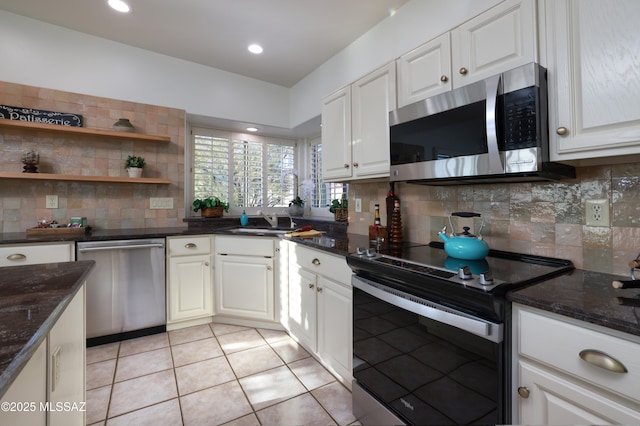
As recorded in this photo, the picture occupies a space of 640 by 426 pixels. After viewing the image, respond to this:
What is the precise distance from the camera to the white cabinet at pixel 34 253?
2.00 m

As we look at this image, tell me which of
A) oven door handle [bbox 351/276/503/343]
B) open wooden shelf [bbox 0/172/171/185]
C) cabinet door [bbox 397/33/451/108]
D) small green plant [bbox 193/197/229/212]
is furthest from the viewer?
small green plant [bbox 193/197/229/212]

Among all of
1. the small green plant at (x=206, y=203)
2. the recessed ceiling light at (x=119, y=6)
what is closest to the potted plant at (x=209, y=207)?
the small green plant at (x=206, y=203)

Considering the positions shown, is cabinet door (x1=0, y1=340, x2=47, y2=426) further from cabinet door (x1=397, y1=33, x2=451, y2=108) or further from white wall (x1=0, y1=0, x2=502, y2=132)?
white wall (x1=0, y1=0, x2=502, y2=132)

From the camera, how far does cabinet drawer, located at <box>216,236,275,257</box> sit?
8.32 feet

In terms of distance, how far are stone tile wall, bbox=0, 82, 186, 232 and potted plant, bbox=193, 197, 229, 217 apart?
0.54 feet

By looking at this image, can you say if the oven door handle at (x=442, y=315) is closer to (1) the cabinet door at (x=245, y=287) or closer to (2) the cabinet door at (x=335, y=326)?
(2) the cabinet door at (x=335, y=326)

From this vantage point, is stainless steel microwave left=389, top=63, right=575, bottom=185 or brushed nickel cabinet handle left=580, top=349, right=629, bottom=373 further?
stainless steel microwave left=389, top=63, right=575, bottom=185

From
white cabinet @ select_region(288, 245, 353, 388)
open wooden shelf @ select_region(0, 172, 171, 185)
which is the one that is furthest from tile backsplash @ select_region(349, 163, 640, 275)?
open wooden shelf @ select_region(0, 172, 171, 185)

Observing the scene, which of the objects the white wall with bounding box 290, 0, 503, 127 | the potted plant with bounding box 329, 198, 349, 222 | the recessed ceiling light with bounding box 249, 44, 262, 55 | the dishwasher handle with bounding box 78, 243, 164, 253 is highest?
the recessed ceiling light with bounding box 249, 44, 262, 55

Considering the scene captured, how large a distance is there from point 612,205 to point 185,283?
9.46 ft

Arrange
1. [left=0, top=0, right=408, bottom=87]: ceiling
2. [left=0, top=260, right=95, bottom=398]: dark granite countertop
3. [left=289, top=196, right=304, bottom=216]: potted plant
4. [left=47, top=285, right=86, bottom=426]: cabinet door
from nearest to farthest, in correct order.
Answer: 1. [left=0, top=260, right=95, bottom=398]: dark granite countertop
2. [left=47, top=285, right=86, bottom=426]: cabinet door
3. [left=0, top=0, right=408, bottom=87]: ceiling
4. [left=289, top=196, right=304, bottom=216]: potted plant

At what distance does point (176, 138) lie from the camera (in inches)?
118

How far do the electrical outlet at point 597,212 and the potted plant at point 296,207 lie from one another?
2.65 m

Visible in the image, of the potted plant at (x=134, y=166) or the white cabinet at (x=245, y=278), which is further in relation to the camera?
the potted plant at (x=134, y=166)
